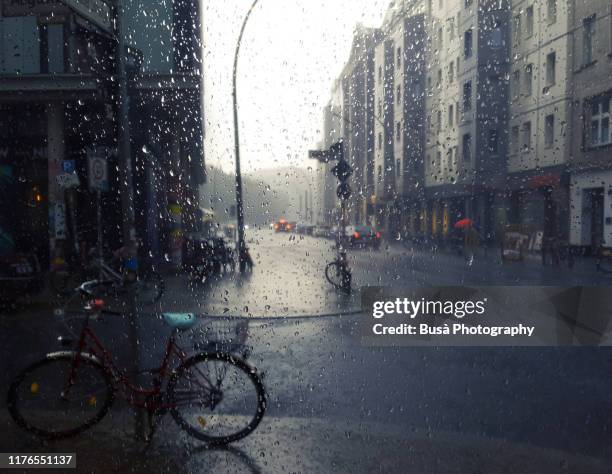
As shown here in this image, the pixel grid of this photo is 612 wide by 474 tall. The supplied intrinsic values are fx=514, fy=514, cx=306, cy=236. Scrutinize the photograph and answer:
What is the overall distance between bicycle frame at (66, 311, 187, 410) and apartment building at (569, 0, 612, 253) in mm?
2686

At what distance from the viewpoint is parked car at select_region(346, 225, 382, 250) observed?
4.80 meters

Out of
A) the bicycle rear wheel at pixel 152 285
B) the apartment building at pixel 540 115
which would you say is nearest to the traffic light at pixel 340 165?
the apartment building at pixel 540 115

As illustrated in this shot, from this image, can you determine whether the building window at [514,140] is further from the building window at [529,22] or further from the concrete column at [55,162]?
the concrete column at [55,162]

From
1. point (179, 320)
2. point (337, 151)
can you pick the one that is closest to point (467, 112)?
point (337, 151)

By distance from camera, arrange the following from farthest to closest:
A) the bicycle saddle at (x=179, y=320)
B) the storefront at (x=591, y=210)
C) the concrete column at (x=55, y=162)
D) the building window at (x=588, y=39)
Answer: the concrete column at (x=55, y=162) → the storefront at (x=591, y=210) → the building window at (x=588, y=39) → the bicycle saddle at (x=179, y=320)

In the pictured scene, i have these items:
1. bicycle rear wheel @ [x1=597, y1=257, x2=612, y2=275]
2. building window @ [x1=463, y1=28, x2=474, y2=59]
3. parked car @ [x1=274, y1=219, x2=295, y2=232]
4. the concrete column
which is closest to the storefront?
bicycle rear wheel @ [x1=597, y1=257, x2=612, y2=275]

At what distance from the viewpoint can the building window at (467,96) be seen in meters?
3.97

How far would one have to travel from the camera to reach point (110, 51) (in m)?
2.76

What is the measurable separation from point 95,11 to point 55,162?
30.0 feet

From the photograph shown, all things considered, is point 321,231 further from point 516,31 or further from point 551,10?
point 551,10

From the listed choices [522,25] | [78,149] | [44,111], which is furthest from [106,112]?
[44,111]

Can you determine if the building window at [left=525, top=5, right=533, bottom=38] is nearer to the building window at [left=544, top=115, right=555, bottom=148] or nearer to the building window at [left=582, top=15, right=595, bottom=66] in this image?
the building window at [left=582, top=15, right=595, bottom=66]

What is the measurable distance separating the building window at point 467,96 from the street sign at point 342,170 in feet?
3.34

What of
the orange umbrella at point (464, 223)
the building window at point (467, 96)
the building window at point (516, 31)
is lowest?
the orange umbrella at point (464, 223)
